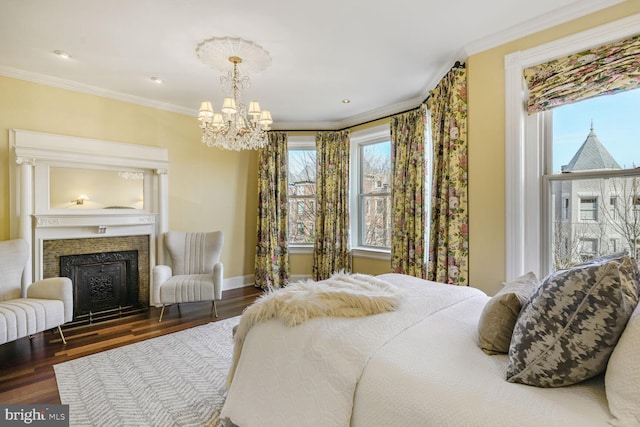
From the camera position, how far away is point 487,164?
2.56 meters

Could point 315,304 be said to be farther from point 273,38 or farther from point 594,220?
point 273,38

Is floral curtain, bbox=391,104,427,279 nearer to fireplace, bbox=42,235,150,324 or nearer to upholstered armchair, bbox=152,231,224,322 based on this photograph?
upholstered armchair, bbox=152,231,224,322

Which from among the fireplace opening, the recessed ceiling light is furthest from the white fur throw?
the recessed ceiling light

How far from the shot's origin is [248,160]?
5.08 metres

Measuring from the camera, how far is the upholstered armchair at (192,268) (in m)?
3.50

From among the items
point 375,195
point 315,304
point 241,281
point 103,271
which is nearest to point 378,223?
point 375,195

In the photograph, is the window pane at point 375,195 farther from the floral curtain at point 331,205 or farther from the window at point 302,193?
the window at point 302,193

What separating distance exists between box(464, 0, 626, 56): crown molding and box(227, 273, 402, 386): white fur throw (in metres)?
2.18

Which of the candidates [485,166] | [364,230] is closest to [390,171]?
[364,230]

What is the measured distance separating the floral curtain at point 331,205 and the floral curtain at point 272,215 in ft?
1.75

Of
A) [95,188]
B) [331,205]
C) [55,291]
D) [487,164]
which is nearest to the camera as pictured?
[487,164]

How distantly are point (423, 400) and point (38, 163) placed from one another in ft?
13.6

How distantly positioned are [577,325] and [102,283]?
4334 millimetres

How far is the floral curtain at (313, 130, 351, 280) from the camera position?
15.5 ft
